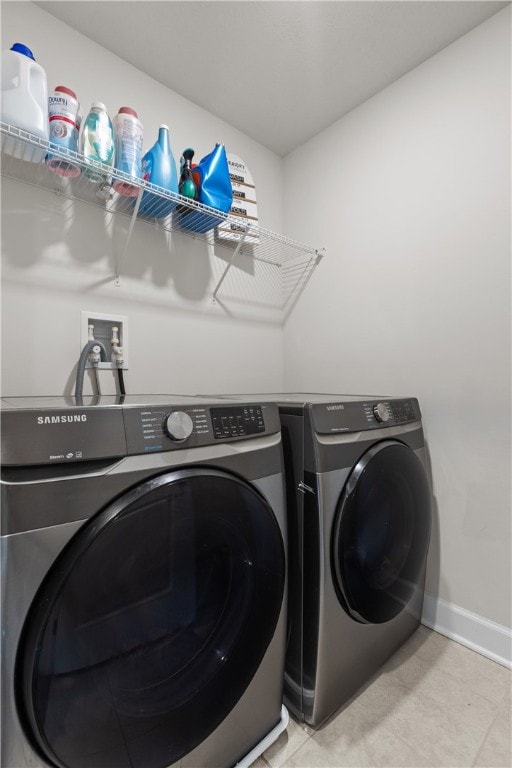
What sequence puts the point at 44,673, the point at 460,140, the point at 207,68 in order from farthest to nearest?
1. the point at 207,68
2. the point at 460,140
3. the point at 44,673

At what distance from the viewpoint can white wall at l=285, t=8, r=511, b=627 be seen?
1328 millimetres

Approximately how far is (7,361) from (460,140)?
1910 millimetres

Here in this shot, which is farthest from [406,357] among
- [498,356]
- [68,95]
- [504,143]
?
[68,95]

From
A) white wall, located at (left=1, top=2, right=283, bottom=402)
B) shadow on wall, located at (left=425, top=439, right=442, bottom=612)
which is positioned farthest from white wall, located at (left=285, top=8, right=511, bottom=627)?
white wall, located at (left=1, top=2, right=283, bottom=402)

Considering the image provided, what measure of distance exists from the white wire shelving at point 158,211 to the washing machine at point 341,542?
931 mm

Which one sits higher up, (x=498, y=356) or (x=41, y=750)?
(x=498, y=356)

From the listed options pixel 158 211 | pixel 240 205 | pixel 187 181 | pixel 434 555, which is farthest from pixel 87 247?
pixel 434 555

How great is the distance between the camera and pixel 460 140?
142 centimetres

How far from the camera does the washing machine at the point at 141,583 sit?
0.58 metres

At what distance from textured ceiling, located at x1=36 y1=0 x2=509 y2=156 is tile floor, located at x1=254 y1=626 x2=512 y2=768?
2398 millimetres

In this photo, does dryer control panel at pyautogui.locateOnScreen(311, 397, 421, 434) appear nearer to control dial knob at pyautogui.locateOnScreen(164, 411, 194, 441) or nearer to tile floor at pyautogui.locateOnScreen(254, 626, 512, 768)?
control dial knob at pyautogui.locateOnScreen(164, 411, 194, 441)

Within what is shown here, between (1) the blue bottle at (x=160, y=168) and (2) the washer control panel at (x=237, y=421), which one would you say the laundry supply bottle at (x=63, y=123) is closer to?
(1) the blue bottle at (x=160, y=168)

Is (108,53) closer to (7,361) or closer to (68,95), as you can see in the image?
(68,95)

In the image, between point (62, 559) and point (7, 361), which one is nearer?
point (62, 559)
